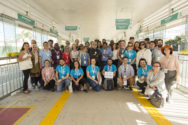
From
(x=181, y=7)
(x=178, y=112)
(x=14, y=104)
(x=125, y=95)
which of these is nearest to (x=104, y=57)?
(x=125, y=95)

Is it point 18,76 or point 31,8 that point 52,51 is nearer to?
point 18,76

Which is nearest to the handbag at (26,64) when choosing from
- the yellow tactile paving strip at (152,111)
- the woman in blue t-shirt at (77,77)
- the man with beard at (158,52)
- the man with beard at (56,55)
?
the man with beard at (56,55)

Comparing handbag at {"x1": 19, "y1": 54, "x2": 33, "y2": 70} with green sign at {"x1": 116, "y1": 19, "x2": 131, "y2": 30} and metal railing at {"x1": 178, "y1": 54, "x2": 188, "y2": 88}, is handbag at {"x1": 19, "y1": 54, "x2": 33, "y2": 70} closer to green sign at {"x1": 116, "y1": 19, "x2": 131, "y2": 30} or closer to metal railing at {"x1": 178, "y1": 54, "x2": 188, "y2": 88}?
metal railing at {"x1": 178, "y1": 54, "x2": 188, "y2": 88}

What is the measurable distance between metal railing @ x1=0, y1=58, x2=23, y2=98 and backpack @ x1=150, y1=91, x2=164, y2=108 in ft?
13.6

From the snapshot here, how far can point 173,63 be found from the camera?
9.56 ft

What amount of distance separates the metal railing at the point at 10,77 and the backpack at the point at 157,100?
4145 mm

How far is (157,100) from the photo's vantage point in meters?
2.80

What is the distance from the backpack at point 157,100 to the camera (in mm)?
2755

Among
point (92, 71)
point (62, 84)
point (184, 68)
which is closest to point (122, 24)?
point (184, 68)

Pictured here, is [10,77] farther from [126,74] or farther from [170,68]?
[170,68]

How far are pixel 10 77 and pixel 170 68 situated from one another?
4.71 m

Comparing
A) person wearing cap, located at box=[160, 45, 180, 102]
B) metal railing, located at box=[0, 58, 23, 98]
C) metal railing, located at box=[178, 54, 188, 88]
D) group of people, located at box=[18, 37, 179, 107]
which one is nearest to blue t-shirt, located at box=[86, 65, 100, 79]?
group of people, located at box=[18, 37, 179, 107]

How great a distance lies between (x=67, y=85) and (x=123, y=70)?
2.00 m

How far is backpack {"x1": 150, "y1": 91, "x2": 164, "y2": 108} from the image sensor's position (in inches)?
108
